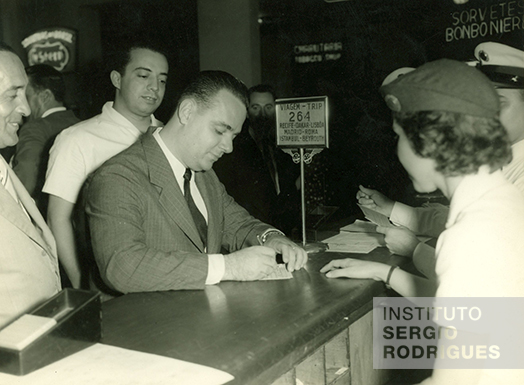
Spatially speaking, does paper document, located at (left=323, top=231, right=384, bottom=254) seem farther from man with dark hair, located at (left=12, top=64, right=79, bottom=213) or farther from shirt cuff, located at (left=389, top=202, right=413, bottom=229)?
man with dark hair, located at (left=12, top=64, right=79, bottom=213)

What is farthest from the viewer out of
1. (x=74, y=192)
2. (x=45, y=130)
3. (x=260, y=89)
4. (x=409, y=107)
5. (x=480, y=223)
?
(x=260, y=89)

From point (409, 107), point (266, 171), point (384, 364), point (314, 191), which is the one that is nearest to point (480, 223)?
point (409, 107)

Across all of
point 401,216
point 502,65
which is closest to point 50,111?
point 401,216

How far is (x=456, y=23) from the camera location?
398 cm

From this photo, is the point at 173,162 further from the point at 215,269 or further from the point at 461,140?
the point at 461,140

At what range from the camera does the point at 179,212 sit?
2.10 meters

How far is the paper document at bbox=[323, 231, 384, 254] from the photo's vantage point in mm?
2420

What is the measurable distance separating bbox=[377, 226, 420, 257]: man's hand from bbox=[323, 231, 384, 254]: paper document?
4.3 inches

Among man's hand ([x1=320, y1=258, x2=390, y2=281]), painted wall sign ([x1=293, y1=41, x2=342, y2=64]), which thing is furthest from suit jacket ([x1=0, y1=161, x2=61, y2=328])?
painted wall sign ([x1=293, y1=41, x2=342, y2=64])

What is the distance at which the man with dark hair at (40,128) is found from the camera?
354 cm

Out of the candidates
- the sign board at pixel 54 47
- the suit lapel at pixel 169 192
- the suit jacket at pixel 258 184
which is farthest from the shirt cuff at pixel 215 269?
the sign board at pixel 54 47

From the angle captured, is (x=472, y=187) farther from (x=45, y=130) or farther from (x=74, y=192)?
(x=45, y=130)

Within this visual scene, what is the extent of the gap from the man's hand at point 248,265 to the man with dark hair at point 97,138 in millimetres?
1350

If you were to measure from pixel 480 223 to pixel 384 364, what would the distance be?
965mm
